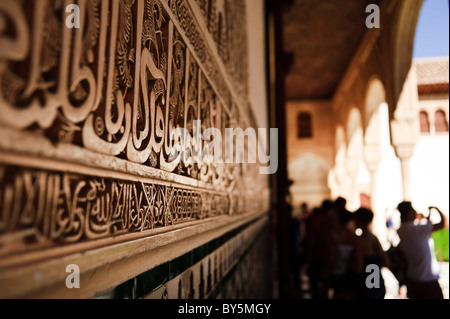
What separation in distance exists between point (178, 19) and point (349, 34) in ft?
25.7

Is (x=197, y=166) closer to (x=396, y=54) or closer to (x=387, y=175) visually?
(x=396, y=54)

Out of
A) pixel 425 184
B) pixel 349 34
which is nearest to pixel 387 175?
pixel 425 184

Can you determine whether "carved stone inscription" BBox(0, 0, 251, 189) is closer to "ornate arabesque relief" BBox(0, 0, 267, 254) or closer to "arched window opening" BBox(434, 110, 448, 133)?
"ornate arabesque relief" BBox(0, 0, 267, 254)

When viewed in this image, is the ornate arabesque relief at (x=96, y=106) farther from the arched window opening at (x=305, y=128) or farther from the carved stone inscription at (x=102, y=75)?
the arched window opening at (x=305, y=128)

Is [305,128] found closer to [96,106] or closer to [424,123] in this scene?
[424,123]

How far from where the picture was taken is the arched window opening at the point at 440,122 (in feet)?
26.4

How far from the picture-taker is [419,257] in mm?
2207

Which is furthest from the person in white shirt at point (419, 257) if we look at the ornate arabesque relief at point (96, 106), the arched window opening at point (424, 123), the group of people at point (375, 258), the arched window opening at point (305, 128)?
the arched window opening at point (305, 128)

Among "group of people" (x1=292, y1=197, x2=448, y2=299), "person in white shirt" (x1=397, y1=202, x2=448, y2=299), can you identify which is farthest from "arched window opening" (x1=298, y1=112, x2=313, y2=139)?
"person in white shirt" (x1=397, y1=202, x2=448, y2=299)

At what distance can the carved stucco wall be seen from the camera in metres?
0.24

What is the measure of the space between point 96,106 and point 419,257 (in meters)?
2.37

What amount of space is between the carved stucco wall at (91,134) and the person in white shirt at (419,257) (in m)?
2.01

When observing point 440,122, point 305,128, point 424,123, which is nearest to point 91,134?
point 424,123

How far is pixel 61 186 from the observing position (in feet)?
0.95
